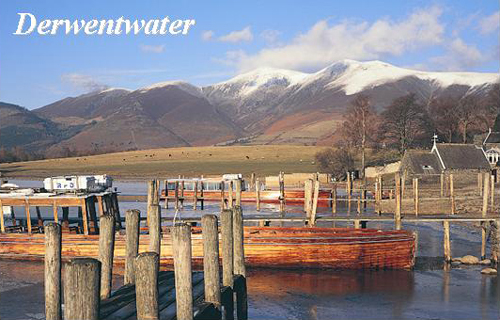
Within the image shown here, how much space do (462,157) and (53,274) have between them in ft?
191

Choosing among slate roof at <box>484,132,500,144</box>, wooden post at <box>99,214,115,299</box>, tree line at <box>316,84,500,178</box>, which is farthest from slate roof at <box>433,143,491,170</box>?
wooden post at <box>99,214,115,299</box>

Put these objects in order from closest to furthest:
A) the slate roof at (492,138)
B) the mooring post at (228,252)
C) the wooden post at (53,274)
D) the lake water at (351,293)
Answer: the wooden post at (53,274)
the mooring post at (228,252)
the lake water at (351,293)
the slate roof at (492,138)

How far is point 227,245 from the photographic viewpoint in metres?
15.6

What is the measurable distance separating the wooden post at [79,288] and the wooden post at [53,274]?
1928mm

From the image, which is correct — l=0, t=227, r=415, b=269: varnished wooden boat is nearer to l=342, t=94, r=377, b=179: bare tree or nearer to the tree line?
the tree line

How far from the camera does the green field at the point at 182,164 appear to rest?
104 metres

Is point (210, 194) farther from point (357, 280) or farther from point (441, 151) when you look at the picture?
point (357, 280)

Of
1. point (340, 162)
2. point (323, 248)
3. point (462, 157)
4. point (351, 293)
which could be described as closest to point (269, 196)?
point (462, 157)

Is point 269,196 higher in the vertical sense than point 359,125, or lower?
lower

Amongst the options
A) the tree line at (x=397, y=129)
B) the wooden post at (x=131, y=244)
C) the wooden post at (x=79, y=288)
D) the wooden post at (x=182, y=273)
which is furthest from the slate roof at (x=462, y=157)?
the wooden post at (x=79, y=288)

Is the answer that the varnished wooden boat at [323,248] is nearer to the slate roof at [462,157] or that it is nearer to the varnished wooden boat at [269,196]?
the varnished wooden boat at [269,196]

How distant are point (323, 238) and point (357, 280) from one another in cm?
272

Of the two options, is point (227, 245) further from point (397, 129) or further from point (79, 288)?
point (397, 129)

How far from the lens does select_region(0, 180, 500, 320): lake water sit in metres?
21.4
